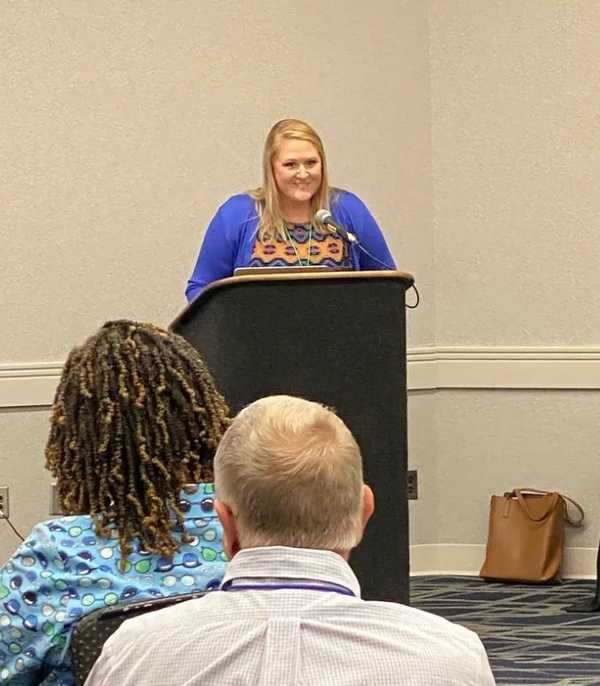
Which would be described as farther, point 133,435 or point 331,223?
point 331,223

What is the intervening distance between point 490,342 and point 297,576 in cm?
499

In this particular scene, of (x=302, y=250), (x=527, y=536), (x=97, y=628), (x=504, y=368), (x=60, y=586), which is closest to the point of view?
(x=97, y=628)

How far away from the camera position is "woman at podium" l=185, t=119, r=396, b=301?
4.20 m

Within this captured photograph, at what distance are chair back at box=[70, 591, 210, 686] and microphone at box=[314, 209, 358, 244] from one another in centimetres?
218

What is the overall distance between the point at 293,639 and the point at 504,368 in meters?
4.98

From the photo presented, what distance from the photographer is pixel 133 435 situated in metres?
2.21

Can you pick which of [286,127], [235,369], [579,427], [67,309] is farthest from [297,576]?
[579,427]

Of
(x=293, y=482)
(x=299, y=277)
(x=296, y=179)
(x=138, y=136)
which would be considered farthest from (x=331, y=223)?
(x=293, y=482)

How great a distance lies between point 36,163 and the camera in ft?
18.3

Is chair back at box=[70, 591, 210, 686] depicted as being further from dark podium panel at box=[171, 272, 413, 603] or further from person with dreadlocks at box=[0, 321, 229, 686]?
dark podium panel at box=[171, 272, 413, 603]

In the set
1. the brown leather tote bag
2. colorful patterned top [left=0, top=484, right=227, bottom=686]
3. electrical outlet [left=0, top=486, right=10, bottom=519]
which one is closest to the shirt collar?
colorful patterned top [left=0, top=484, right=227, bottom=686]

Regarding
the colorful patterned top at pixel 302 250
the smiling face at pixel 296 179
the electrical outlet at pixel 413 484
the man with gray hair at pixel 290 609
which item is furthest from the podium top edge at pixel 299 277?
the electrical outlet at pixel 413 484

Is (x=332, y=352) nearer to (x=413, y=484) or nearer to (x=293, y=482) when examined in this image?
(x=293, y=482)

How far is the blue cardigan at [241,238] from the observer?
4.30 metres
